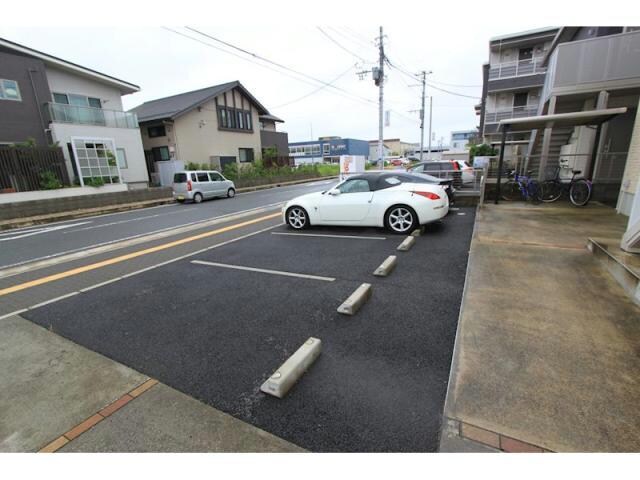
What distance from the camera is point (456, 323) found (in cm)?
316

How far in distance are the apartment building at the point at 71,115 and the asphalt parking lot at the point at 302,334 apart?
14.8m

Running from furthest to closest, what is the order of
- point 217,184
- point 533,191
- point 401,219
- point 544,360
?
point 217,184 < point 533,191 < point 401,219 < point 544,360

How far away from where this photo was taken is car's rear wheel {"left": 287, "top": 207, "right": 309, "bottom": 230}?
300 inches

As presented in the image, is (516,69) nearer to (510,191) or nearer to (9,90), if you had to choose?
(510,191)

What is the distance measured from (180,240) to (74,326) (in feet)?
13.6

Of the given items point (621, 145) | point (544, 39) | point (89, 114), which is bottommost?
point (621, 145)

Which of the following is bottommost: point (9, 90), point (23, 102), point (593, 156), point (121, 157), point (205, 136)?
point (593, 156)

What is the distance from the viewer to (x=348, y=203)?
22.9 feet

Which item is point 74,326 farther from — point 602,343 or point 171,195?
point 171,195

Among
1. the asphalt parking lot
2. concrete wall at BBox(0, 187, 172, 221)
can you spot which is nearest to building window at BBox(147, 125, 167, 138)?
concrete wall at BBox(0, 187, 172, 221)

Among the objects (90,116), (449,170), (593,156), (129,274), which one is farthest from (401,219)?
(90,116)

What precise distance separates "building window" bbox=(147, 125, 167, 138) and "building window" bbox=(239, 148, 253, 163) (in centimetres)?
627

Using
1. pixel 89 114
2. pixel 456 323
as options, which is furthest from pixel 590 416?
pixel 89 114

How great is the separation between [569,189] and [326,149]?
54.8m
